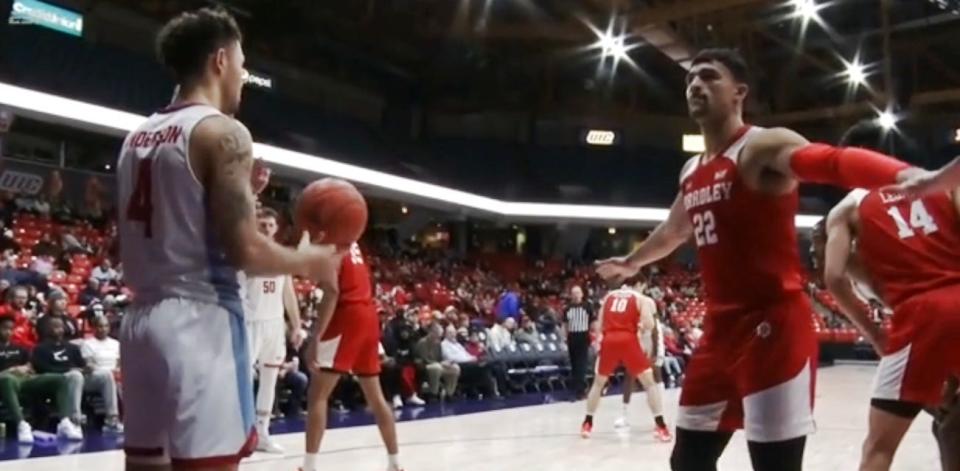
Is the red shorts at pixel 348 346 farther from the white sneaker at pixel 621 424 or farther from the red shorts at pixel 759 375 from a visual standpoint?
the white sneaker at pixel 621 424

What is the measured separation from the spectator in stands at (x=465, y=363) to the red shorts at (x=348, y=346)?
23.1ft

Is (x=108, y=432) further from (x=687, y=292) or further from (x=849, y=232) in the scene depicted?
(x=687, y=292)

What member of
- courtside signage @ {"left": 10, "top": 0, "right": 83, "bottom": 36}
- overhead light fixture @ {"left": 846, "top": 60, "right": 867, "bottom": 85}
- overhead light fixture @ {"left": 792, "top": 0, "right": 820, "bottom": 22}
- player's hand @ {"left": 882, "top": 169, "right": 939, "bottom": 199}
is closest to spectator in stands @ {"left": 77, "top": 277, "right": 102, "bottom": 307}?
courtside signage @ {"left": 10, "top": 0, "right": 83, "bottom": 36}

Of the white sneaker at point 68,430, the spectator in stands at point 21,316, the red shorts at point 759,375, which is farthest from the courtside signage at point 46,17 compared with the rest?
the red shorts at point 759,375

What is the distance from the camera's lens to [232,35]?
247 centimetres

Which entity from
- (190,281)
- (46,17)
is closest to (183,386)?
(190,281)

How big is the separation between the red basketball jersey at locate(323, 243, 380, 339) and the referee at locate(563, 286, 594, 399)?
26.0 feet

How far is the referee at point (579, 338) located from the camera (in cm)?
1370

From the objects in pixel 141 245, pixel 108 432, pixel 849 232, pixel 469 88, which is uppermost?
pixel 469 88

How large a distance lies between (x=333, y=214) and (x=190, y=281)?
1.04 meters

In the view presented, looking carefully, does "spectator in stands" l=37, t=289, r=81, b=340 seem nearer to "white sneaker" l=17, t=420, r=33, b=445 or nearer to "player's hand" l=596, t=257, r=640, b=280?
"white sneaker" l=17, t=420, r=33, b=445

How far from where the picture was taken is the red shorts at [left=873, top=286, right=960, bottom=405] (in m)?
3.15

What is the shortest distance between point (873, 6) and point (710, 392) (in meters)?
22.2

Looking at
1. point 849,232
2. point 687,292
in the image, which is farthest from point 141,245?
point 687,292
